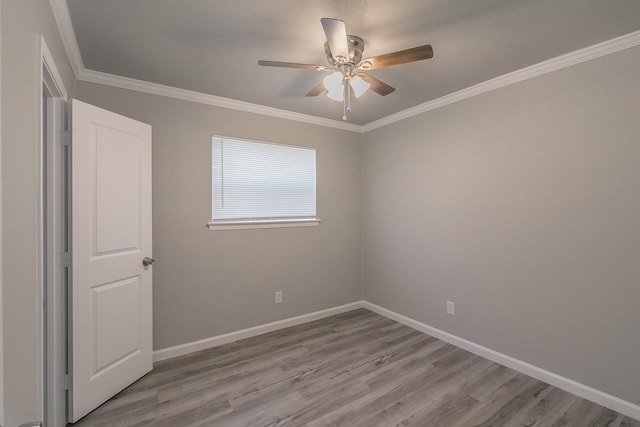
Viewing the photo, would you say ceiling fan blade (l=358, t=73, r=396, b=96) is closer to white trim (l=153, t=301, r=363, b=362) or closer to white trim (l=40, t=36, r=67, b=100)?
white trim (l=40, t=36, r=67, b=100)

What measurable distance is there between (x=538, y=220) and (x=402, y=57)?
173cm

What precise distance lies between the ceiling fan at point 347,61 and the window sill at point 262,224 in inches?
60.4

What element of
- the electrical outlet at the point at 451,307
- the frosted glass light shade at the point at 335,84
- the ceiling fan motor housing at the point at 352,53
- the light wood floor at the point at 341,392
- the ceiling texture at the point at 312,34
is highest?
the ceiling texture at the point at 312,34

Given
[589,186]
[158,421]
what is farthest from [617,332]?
[158,421]

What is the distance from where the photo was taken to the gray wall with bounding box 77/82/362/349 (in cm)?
262

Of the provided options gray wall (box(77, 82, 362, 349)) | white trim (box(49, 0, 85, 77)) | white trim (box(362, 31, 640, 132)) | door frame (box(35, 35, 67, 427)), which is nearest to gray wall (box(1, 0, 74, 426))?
white trim (box(49, 0, 85, 77))

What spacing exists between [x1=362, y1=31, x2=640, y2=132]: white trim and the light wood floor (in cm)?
244

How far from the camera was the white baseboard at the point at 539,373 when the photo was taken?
1.92m

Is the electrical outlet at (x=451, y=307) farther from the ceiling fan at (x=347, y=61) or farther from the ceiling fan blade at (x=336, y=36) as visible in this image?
the ceiling fan blade at (x=336, y=36)

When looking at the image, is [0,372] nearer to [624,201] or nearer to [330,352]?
[330,352]

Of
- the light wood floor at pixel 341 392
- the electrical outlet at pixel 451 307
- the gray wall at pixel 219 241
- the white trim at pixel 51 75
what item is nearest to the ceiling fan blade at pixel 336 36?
the white trim at pixel 51 75

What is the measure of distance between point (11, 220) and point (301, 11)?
65.7 inches

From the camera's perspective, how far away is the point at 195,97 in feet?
9.07

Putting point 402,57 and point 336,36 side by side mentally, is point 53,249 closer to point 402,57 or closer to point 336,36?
point 336,36
